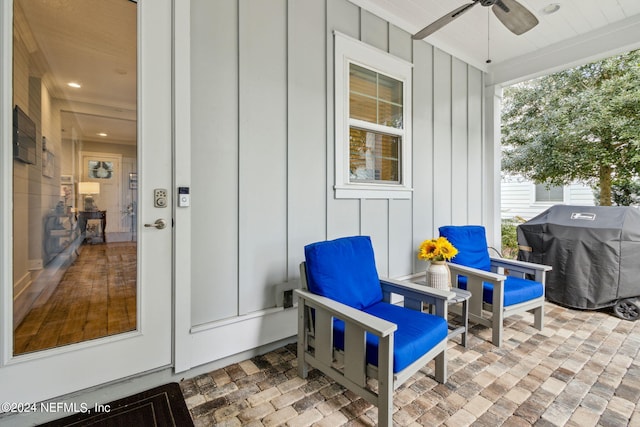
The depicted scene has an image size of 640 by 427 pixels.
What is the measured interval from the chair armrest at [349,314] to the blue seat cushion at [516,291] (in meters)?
1.46

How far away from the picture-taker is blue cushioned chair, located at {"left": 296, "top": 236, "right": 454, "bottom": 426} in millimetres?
1468

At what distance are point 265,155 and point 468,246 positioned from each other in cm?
216

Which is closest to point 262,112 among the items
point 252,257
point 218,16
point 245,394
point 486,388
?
point 218,16

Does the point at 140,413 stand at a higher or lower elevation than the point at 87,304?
lower

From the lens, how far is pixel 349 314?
1.57 meters

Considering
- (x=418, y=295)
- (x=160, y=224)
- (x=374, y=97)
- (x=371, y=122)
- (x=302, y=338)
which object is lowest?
(x=302, y=338)

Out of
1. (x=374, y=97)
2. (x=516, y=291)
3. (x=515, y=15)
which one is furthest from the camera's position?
(x=374, y=97)

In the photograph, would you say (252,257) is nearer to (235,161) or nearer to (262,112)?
(235,161)

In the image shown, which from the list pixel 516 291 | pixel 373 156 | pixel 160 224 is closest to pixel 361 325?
pixel 160 224

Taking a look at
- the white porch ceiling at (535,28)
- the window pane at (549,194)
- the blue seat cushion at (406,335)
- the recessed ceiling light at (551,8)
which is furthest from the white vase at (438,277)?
the window pane at (549,194)

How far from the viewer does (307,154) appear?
2469 mm

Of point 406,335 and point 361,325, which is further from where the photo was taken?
point 406,335

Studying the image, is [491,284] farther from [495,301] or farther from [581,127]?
[581,127]

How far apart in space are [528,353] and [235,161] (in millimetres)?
2562
